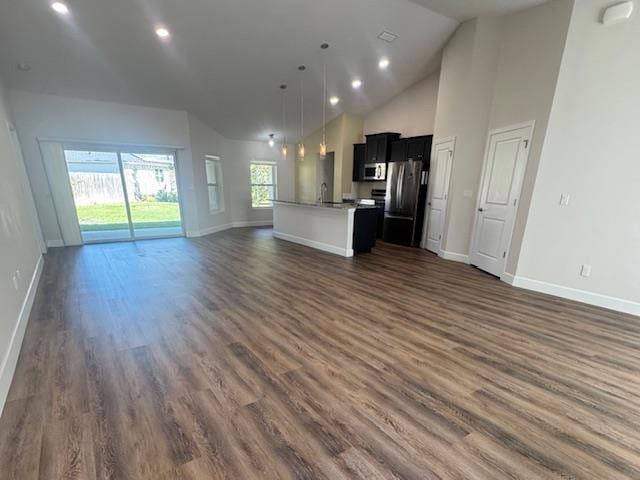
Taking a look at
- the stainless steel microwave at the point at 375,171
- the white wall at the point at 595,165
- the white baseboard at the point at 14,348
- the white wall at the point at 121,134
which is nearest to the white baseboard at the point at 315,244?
the white wall at the point at 121,134

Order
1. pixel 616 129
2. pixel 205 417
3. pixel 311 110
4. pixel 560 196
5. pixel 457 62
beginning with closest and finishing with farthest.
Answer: pixel 205 417, pixel 616 129, pixel 560 196, pixel 457 62, pixel 311 110

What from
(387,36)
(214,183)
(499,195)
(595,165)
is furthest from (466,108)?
(214,183)

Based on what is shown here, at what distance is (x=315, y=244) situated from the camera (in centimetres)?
598

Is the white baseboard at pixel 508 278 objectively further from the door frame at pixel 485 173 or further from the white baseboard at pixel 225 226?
the white baseboard at pixel 225 226

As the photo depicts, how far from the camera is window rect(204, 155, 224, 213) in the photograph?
7641 mm

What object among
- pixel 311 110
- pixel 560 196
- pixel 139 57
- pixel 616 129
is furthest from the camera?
pixel 311 110

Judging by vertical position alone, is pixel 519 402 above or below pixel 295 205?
below

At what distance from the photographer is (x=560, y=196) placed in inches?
137

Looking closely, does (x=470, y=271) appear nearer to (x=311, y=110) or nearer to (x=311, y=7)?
(x=311, y=7)

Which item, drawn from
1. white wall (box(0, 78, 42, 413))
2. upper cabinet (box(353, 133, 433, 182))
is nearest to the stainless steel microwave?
upper cabinet (box(353, 133, 433, 182))

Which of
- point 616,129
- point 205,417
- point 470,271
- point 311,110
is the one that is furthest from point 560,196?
point 311,110

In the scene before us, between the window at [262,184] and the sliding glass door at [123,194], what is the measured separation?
2665mm

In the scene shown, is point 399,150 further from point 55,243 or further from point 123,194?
point 55,243

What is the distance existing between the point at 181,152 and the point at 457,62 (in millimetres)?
6000
